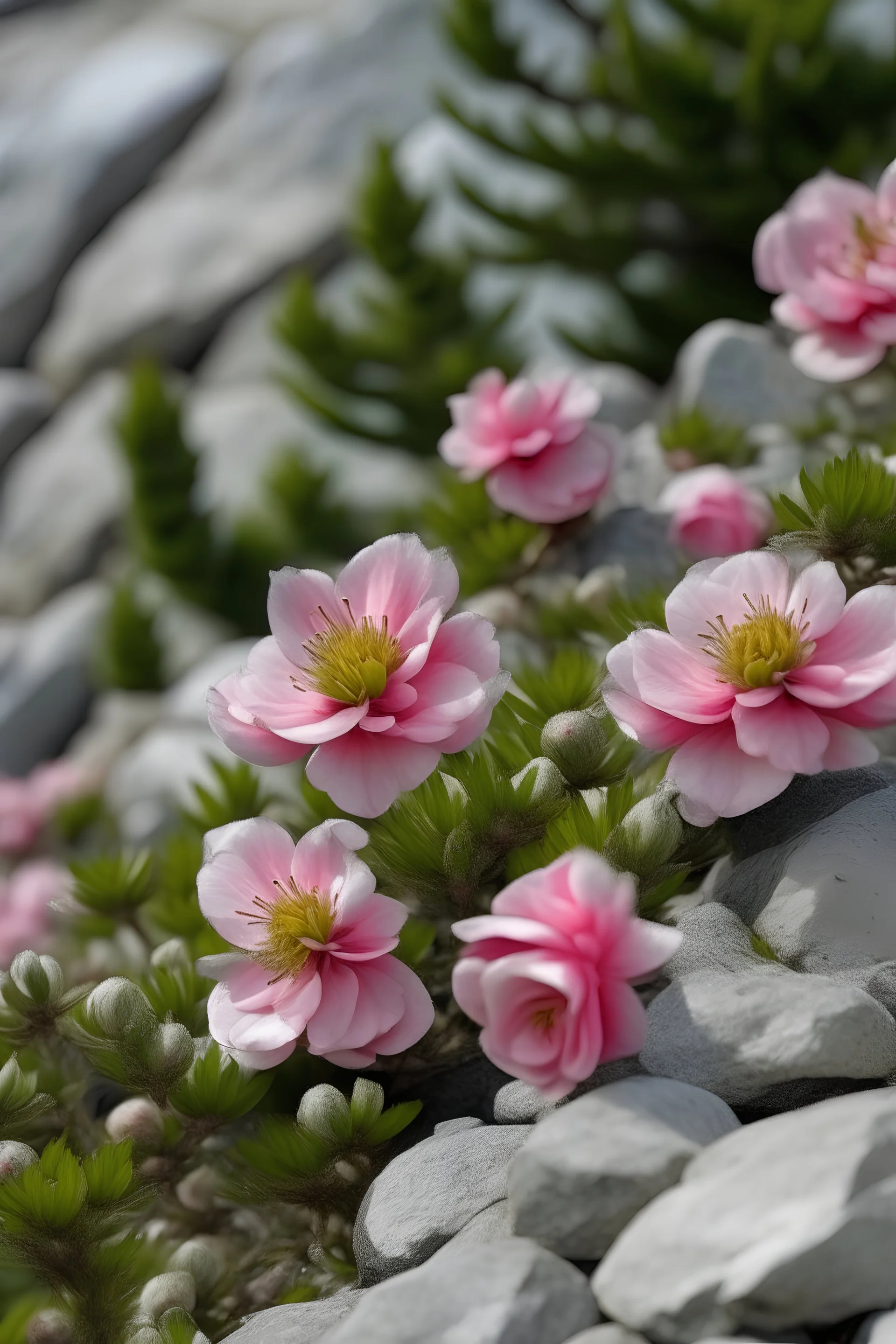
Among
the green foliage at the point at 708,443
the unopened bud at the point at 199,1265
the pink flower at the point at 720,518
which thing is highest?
the unopened bud at the point at 199,1265

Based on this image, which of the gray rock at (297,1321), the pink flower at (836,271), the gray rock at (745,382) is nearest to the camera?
the gray rock at (297,1321)

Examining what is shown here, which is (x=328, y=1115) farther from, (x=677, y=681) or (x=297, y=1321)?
(x=677, y=681)

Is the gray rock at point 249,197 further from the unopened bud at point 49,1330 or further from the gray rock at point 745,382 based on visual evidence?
the unopened bud at point 49,1330

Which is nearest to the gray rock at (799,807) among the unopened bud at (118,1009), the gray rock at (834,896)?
the gray rock at (834,896)

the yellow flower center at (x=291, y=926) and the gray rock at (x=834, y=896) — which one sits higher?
the yellow flower center at (x=291, y=926)

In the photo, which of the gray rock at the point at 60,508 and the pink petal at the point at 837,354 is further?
the gray rock at the point at 60,508

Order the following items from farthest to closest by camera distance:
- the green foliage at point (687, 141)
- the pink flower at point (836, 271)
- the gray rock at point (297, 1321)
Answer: the green foliage at point (687, 141), the pink flower at point (836, 271), the gray rock at point (297, 1321)
